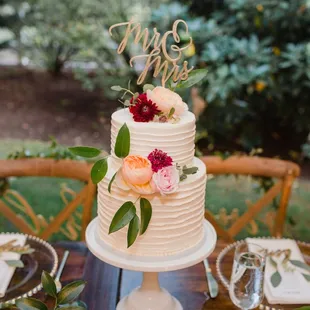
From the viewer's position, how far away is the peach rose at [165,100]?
4.06 feet

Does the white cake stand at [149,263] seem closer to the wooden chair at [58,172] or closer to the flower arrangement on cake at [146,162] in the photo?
the flower arrangement on cake at [146,162]

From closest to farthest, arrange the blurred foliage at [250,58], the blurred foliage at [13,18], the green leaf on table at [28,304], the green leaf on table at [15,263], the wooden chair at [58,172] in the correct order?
the green leaf on table at [28,304] < the green leaf on table at [15,263] < the wooden chair at [58,172] < the blurred foliage at [250,58] < the blurred foliage at [13,18]

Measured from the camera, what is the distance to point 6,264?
5.03 feet

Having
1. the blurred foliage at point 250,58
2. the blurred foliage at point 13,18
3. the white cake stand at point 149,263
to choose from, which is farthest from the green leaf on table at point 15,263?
the blurred foliage at point 13,18

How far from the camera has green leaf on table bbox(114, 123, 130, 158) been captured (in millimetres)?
1183

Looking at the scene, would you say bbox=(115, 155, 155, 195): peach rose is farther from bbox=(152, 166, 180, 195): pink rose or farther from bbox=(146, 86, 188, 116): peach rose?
bbox=(146, 86, 188, 116): peach rose

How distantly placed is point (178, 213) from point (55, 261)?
1.77ft

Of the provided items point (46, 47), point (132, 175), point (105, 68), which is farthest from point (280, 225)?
point (46, 47)

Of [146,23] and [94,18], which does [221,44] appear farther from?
[94,18]

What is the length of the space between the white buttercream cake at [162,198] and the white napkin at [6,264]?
367 millimetres

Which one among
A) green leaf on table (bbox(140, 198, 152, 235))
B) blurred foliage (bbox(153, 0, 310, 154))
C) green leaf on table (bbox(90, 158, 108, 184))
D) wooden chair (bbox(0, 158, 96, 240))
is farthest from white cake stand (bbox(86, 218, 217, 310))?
blurred foliage (bbox(153, 0, 310, 154))

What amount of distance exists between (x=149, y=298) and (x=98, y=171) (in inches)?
16.6

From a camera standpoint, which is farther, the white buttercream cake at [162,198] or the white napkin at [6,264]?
the white napkin at [6,264]

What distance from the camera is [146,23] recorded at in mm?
3793
